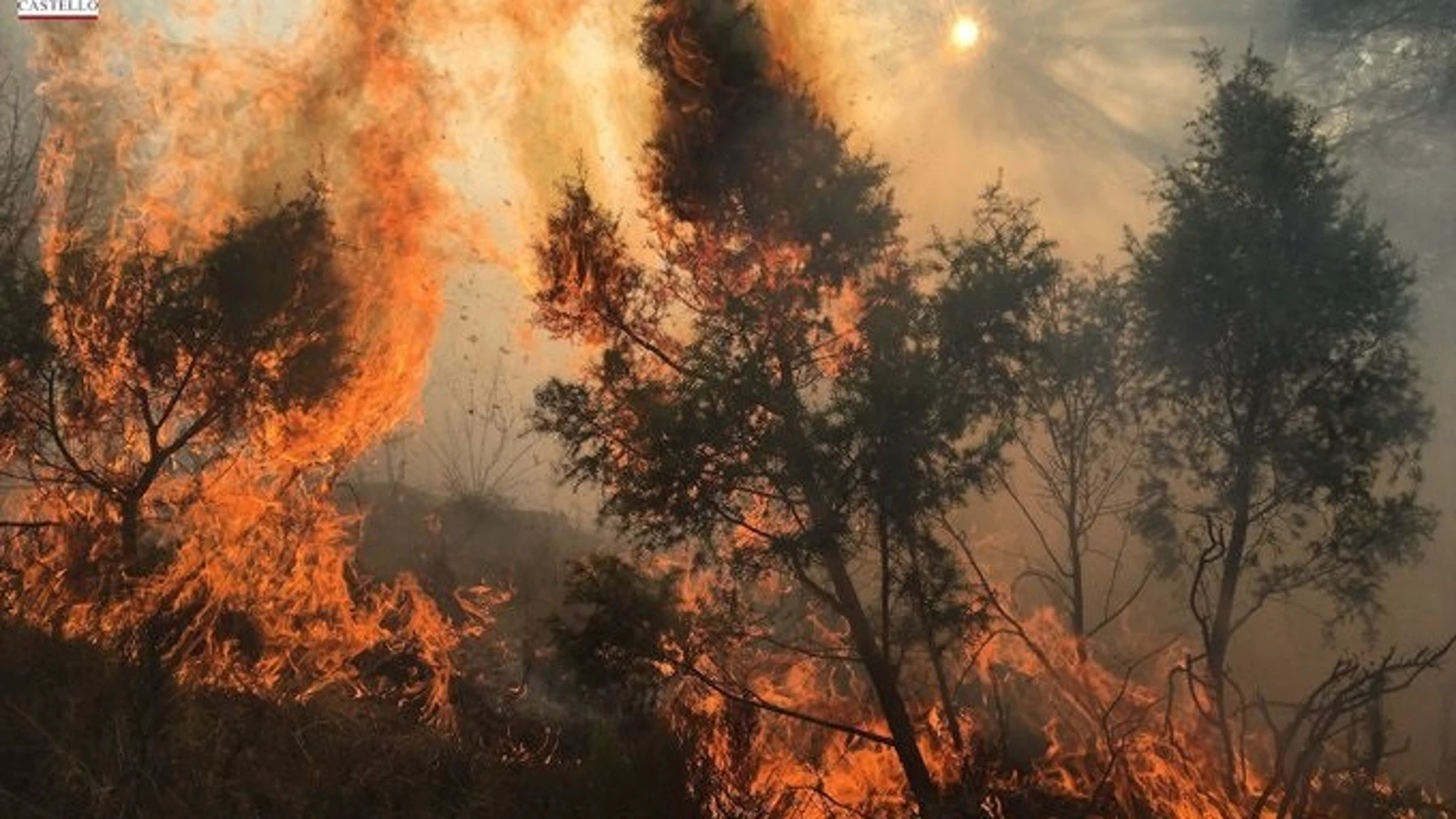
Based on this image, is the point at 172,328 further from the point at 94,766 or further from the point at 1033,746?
the point at 1033,746

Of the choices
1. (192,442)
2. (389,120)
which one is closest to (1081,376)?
(389,120)

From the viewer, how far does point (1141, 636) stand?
2558 cm

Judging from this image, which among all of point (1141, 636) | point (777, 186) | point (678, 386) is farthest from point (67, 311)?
point (1141, 636)

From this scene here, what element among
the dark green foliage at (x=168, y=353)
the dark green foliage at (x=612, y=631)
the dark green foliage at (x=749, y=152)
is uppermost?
the dark green foliage at (x=749, y=152)

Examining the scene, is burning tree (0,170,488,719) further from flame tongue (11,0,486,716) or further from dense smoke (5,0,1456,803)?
dense smoke (5,0,1456,803)

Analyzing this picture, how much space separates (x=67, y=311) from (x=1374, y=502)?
58.9 ft

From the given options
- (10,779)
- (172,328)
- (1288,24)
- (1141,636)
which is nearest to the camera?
(10,779)

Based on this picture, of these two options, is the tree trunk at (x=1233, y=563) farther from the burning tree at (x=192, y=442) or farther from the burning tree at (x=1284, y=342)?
the burning tree at (x=192, y=442)

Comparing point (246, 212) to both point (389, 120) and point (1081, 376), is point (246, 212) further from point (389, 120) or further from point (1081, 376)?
→ point (1081, 376)

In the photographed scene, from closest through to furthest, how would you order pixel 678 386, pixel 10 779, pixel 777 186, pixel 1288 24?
pixel 10 779, pixel 678 386, pixel 777 186, pixel 1288 24

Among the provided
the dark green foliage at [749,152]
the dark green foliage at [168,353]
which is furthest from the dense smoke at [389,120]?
the dark green foliage at [168,353]

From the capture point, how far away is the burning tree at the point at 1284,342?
12.6 m

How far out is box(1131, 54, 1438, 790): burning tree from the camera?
12641 mm

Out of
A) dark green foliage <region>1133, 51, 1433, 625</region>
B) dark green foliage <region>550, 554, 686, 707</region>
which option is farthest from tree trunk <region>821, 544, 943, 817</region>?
dark green foliage <region>1133, 51, 1433, 625</region>
